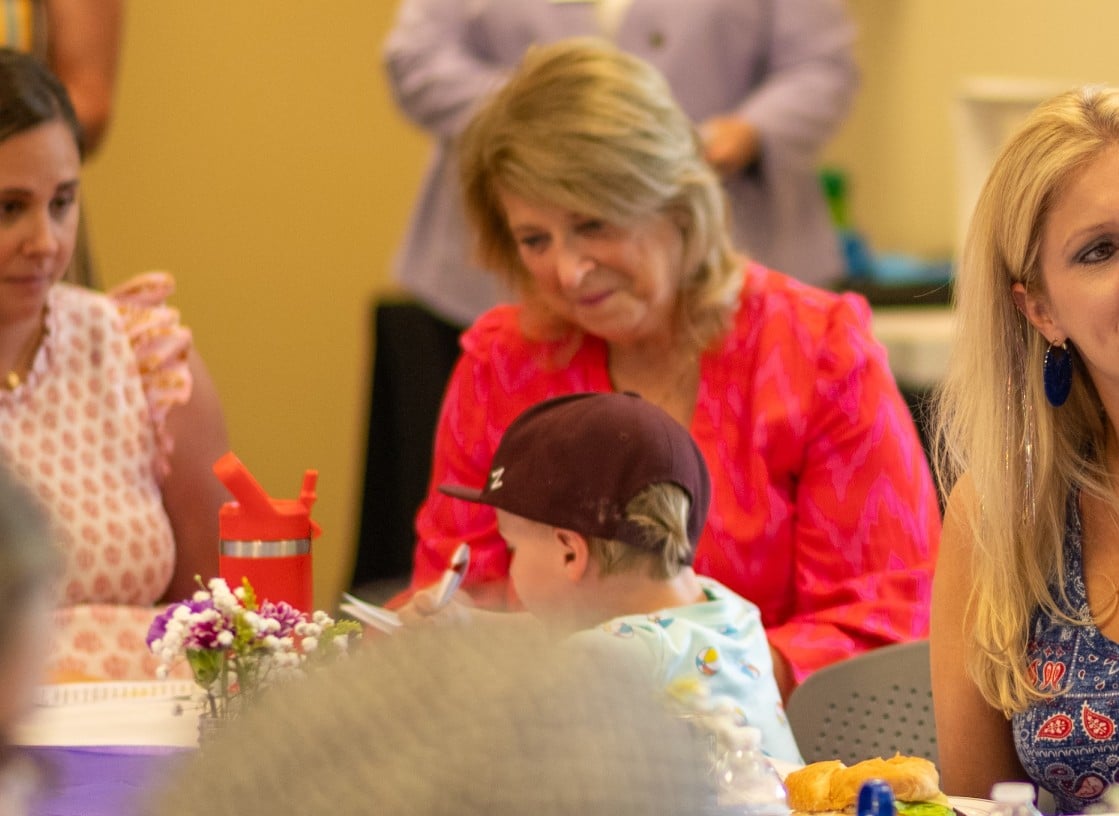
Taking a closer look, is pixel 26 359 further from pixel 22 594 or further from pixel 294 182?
pixel 294 182

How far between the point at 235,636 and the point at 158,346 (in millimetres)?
1083

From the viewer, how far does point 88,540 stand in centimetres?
229

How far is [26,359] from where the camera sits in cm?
240

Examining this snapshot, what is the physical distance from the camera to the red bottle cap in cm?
167

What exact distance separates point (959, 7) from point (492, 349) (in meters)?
3.65

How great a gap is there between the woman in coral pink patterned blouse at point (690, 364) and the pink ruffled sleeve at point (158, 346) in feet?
1.34

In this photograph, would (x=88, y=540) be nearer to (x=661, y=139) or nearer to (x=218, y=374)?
(x=661, y=139)

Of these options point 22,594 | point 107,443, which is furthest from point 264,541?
point 22,594

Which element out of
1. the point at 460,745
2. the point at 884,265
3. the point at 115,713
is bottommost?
the point at 884,265

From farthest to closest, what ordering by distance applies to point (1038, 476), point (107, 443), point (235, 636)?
point (107, 443) → point (1038, 476) → point (235, 636)

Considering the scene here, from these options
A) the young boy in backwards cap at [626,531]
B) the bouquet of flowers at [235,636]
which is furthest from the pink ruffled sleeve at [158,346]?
the bouquet of flowers at [235,636]

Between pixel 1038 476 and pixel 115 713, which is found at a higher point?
pixel 1038 476

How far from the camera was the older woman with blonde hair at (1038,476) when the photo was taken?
165 centimetres

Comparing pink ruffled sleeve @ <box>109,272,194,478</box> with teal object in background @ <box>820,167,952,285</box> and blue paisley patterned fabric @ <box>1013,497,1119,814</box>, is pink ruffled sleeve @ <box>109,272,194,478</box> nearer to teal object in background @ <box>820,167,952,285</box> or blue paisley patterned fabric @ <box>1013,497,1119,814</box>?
blue paisley patterned fabric @ <box>1013,497,1119,814</box>
